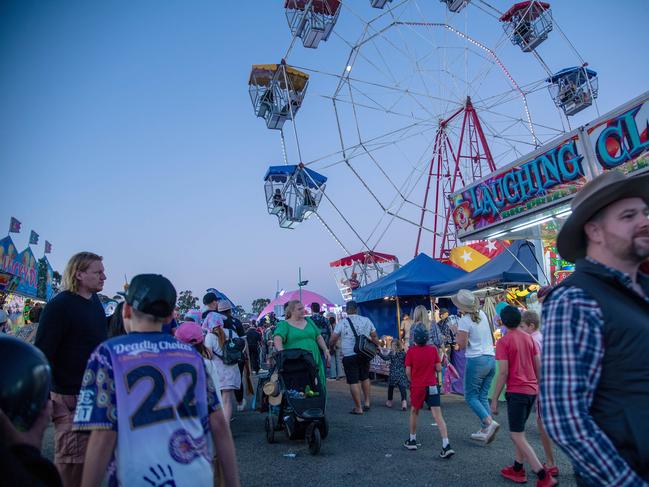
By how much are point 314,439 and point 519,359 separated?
249 cm

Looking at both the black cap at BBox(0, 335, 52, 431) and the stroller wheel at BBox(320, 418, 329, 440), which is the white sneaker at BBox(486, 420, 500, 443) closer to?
the stroller wheel at BBox(320, 418, 329, 440)

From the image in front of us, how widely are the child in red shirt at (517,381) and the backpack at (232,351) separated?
3393mm

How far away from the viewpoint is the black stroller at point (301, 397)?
17.5ft

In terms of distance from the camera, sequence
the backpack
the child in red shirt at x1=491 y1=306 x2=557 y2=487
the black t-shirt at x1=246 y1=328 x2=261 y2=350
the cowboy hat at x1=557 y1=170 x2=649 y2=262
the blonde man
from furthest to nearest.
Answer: the black t-shirt at x1=246 y1=328 x2=261 y2=350, the backpack, the child in red shirt at x1=491 y1=306 x2=557 y2=487, the blonde man, the cowboy hat at x1=557 y1=170 x2=649 y2=262

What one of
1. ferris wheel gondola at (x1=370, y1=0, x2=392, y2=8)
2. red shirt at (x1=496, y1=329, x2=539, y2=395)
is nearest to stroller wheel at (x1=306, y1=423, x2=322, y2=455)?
red shirt at (x1=496, y1=329, x2=539, y2=395)

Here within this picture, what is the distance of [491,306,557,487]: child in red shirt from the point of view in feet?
13.4

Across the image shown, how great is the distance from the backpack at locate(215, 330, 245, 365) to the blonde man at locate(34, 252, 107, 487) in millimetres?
3245

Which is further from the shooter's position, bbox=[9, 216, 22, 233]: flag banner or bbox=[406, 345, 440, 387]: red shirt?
bbox=[9, 216, 22, 233]: flag banner

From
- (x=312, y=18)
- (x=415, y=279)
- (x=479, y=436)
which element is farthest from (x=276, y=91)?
(x=479, y=436)

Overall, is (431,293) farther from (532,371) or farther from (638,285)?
(638,285)

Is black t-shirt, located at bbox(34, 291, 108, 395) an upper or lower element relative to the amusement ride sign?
lower

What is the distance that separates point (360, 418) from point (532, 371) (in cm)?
376

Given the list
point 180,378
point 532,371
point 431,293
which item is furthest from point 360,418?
point 180,378

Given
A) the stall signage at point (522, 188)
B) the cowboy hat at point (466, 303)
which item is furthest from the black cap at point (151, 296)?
the stall signage at point (522, 188)
